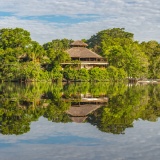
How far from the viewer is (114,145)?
872cm

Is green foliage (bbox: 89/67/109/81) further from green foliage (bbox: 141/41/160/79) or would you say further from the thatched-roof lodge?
green foliage (bbox: 141/41/160/79)

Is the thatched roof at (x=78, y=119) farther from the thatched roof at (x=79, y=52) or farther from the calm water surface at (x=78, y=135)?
the thatched roof at (x=79, y=52)

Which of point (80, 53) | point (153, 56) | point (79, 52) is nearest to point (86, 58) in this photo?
point (80, 53)

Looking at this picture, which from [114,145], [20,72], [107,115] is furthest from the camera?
[20,72]

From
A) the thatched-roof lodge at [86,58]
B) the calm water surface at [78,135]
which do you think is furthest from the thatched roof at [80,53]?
the calm water surface at [78,135]

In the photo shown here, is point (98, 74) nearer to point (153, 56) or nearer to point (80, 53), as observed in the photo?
point (80, 53)

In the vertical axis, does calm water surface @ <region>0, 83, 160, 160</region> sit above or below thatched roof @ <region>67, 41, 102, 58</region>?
below

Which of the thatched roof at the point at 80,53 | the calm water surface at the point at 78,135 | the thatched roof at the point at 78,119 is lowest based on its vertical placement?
the thatched roof at the point at 78,119

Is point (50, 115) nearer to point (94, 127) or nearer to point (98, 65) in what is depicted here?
point (94, 127)

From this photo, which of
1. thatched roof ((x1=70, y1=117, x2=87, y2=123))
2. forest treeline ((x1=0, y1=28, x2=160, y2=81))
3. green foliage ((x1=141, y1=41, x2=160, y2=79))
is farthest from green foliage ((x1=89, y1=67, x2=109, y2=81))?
thatched roof ((x1=70, y1=117, x2=87, y2=123))

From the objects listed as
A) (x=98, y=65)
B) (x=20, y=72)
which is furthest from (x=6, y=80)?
(x=98, y=65)

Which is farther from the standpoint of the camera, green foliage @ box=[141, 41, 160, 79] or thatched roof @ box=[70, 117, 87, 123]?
green foliage @ box=[141, 41, 160, 79]

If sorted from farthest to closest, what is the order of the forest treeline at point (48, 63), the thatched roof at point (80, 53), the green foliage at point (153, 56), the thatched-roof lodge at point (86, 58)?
the green foliage at point (153, 56) < the thatched roof at point (80, 53) < the thatched-roof lodge at point (86, 58) < the forest treeline at point (48, 63)

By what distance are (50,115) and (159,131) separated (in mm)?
4776
